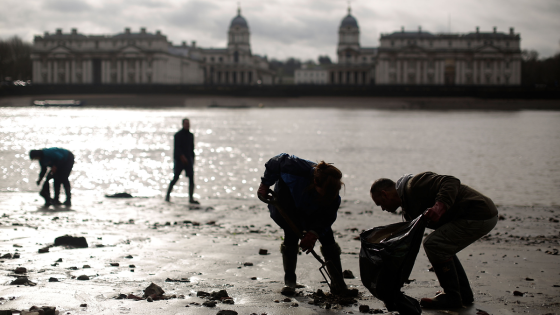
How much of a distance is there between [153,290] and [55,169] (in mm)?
7551

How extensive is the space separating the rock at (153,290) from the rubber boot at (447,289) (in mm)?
2671

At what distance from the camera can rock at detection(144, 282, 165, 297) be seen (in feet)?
19.8

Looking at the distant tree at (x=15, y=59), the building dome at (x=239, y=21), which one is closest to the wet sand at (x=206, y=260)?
the distant tree at (x=15, y=59)

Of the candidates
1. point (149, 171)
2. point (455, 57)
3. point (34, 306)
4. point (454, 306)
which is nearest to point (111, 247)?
point (34, 306)

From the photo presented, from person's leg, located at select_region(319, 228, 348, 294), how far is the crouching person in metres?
0.82

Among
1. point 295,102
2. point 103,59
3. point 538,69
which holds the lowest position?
point 295,102

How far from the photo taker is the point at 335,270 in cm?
626

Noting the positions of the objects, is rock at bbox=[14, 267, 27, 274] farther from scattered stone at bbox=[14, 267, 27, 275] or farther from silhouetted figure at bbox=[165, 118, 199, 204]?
silhouetted figure at bbox=[165, 118, 199, 204]

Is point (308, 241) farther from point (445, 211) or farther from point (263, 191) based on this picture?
point (445, 211)

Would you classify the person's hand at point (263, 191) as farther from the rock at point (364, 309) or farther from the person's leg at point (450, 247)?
the person's leg at point (450, 247)

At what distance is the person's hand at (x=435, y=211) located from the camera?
17.2 ft

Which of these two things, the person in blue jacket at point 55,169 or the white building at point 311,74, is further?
the white building at point 311,74

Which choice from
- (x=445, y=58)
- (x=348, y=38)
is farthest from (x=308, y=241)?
(x=348, y=38)

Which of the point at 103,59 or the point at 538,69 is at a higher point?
the point at 103,59
